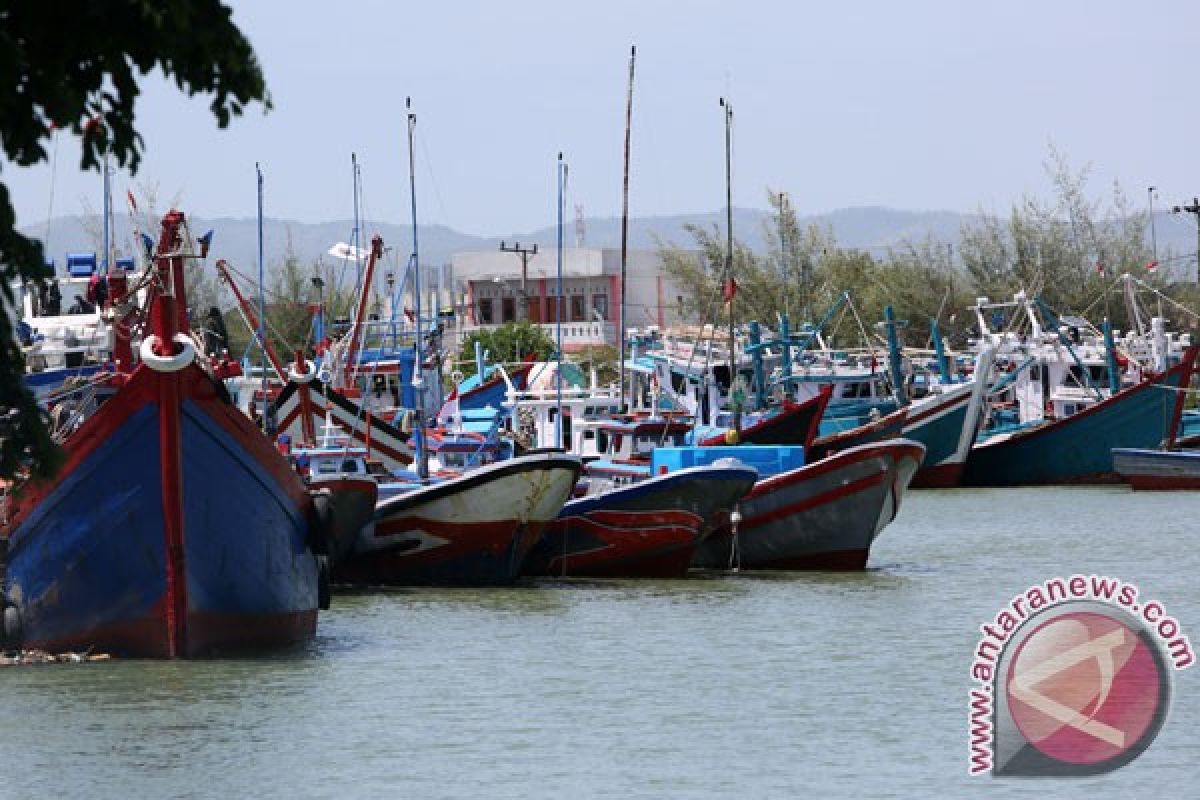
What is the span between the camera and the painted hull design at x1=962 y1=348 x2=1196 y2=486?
5566 cm

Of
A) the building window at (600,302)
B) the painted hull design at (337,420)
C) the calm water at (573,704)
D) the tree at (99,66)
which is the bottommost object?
the calm water at (573,704)

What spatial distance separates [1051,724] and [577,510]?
45.7 ft

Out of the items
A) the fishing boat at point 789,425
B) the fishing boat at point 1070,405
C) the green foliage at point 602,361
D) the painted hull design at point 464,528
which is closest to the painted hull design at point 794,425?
the fishing boat at point 789,425

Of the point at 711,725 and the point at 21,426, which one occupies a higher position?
the point at 21,426

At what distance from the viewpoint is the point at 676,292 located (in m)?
105

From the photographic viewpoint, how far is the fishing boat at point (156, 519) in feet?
69.7

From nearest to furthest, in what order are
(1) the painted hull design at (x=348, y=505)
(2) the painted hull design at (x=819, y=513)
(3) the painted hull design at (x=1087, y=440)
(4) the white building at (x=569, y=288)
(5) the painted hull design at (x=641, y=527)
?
(1) the painted hull design at (x=348, y=505) < (5) the painted hull design at (x=641, y=527) < (2) the painted hull design at (x=819, y=513) < (3) the painted hull design at (x=1087, y=440) < (4) the white building at (x=569, y=288)

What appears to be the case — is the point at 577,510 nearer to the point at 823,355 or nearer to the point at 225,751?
the point at 225,751

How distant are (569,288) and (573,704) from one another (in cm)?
8386

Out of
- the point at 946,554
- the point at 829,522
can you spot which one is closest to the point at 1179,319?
the point at 946,554

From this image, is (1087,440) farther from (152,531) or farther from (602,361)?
(152,531)

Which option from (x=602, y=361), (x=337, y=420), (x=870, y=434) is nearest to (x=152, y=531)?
(x=337, y=420)

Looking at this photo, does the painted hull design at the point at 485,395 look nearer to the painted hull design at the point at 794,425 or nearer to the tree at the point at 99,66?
the painted hull design at the point at 794,425

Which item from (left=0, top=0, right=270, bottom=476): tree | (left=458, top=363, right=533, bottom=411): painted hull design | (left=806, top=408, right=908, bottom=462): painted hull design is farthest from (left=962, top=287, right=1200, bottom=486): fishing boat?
(left=0, top=0, right=270, bottom=476): tree
